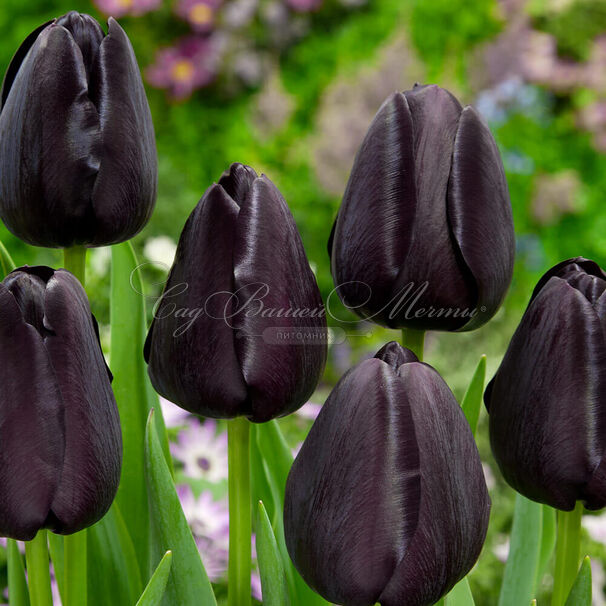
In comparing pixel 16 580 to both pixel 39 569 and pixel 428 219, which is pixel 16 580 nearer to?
pixel 39 569

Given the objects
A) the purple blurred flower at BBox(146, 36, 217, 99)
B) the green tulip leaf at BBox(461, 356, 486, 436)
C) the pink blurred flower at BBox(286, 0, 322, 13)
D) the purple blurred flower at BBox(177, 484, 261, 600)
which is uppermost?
the pink blurred flower at BBox(286, 0, 322, 13)

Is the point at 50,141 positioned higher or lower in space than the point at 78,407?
higher

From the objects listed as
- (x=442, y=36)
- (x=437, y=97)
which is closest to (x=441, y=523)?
(x=437, y=97)

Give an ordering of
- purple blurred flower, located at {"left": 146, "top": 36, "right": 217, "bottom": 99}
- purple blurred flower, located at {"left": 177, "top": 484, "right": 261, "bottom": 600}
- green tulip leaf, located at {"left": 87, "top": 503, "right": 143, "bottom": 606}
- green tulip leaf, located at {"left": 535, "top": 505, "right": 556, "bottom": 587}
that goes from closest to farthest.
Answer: green tulip leaf, located at {"left": 87, "top": 503, "right": 143, "bottom": 606} → green tulip leaf, located at {"left": 535, "top": 505, "right": 556, "bottom": 587} → purple blurred flower, located at {"left": 177, "top": 484, "right": 261, "bottom": 600} → purple blurred flower, located at {"left": 146, "top": 36, "right": 217, "bottom": 99}

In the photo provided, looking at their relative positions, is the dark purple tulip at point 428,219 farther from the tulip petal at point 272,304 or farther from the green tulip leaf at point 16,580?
the green tulip leaf at point 16,580

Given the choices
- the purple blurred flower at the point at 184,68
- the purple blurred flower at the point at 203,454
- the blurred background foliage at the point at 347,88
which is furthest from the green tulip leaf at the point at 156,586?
the purple blurred flower at the point at 184,68

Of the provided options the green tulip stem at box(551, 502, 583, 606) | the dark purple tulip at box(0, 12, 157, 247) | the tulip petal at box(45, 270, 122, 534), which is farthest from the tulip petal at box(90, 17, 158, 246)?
the green tulip stem at box(551, 502, 583, 606)

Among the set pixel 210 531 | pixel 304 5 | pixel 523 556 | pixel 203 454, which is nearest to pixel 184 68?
pixel 304 5

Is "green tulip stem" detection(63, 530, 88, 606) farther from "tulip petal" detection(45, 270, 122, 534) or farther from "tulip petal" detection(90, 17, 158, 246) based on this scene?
"tulip petal" detection(90, 17, 158, 246)
